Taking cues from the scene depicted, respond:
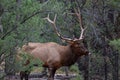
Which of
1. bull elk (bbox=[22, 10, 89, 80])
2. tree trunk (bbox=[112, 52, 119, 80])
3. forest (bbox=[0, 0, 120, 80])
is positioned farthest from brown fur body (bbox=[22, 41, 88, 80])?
tree trunk (bbox=[112, 52, 119, 80])

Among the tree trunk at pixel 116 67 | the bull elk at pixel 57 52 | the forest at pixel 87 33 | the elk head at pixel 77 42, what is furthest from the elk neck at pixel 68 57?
the tree trunk at pixel 116 67

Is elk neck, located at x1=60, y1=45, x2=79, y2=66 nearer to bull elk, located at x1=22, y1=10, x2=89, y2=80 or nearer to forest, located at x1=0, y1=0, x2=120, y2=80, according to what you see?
bull elk, located at x1=22, y1=10, x2=89, y2=80

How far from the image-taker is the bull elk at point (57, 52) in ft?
44.5

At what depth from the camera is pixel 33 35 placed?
9195mm

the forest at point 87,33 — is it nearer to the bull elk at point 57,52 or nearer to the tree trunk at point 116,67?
the tree trunk at point 116,67

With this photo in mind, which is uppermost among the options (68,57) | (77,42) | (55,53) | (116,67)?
(77,42)

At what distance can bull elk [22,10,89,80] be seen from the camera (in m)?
13.6

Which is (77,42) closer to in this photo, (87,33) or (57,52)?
(57,52)

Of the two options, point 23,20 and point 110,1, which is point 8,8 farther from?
point 110,1

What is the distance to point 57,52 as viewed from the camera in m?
13.7

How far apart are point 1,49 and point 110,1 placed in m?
4.45

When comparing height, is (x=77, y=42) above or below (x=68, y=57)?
above

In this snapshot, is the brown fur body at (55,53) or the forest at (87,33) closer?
the forest at (87,33)

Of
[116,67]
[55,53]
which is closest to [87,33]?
[116,67]
